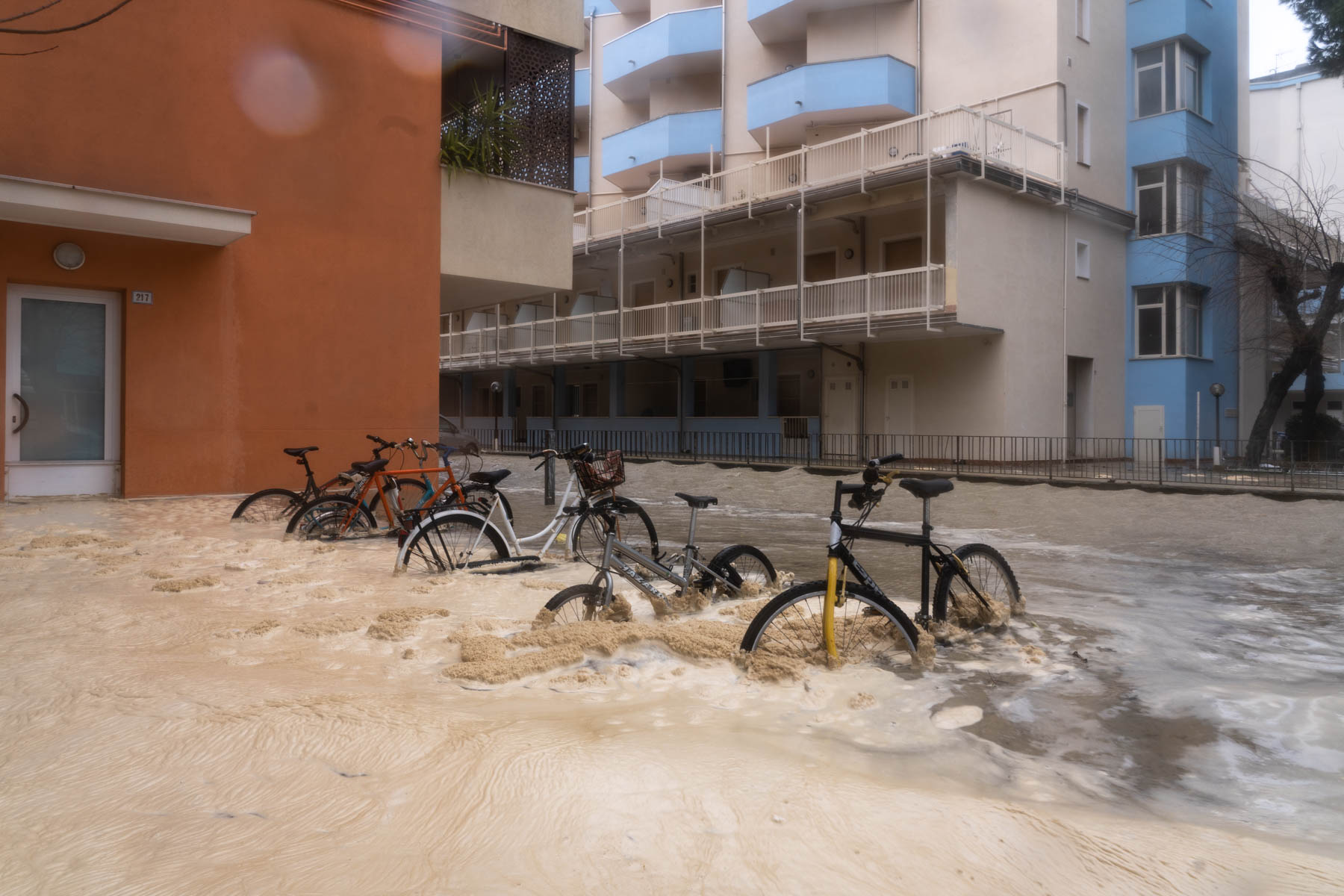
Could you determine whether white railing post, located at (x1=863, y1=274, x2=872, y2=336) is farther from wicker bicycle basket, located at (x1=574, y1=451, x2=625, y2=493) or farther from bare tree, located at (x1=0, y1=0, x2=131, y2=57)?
bare tree, located at (x1=0, y1=0, x2=131, y2=57)

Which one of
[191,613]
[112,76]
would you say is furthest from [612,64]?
[191,613]

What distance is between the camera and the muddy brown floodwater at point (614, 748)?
8.91ft

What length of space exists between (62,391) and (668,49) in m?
22.8

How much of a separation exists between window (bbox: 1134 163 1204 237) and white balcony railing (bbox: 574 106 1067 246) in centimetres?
406

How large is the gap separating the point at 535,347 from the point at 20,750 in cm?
2633

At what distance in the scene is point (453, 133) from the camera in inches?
493

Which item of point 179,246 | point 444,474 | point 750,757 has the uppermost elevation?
point 179,246

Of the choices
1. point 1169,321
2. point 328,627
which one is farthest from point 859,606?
point 1169,321

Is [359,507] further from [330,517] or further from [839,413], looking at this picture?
[839,413]

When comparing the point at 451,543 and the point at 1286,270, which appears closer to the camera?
the point at 451,543

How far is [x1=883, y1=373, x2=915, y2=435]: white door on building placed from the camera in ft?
73.0

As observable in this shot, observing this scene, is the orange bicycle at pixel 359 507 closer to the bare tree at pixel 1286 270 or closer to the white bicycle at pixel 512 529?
the white bicycle at pixel 512 529

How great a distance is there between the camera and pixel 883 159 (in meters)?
21.8

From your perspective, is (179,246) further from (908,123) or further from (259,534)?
(908,123)
